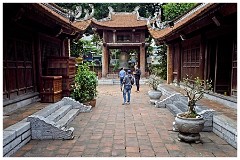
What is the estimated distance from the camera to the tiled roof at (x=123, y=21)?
21.9 metres

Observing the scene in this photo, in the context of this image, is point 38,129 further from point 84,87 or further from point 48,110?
point 84,87

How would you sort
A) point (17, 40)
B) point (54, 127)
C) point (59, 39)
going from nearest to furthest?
point (54, 127) < point (17, 40) < point (59, 39)

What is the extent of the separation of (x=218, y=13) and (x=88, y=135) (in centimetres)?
465

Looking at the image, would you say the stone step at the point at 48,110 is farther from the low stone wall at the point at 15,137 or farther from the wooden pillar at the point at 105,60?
the wooden pillar at the point at 105,60

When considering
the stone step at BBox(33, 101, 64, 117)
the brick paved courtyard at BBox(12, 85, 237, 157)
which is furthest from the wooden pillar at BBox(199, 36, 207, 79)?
the stone step at BBox(33, 101, 64, 117)

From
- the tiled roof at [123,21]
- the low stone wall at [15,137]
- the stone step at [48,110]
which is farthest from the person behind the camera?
the tiled roof at [123,21]

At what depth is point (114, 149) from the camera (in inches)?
182

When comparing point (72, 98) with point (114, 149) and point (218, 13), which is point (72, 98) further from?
point (218, 13)

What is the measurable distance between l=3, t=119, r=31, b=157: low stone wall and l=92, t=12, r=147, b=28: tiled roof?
1729 cm

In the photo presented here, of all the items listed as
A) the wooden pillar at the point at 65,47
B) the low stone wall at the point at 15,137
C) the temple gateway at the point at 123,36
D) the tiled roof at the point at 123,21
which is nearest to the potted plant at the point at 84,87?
the wooden pillar at the point at 65,47

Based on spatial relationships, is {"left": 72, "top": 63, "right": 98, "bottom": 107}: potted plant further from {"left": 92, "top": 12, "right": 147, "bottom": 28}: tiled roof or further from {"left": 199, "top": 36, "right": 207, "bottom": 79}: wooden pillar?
{"left": 92, "top": 12, "right": 147, "bottom": 28}: tiled roof

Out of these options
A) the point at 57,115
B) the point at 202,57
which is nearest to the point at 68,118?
the point at 57,115

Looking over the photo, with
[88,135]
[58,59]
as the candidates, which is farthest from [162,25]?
[88,135]

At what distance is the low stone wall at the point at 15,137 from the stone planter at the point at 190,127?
3083mm
